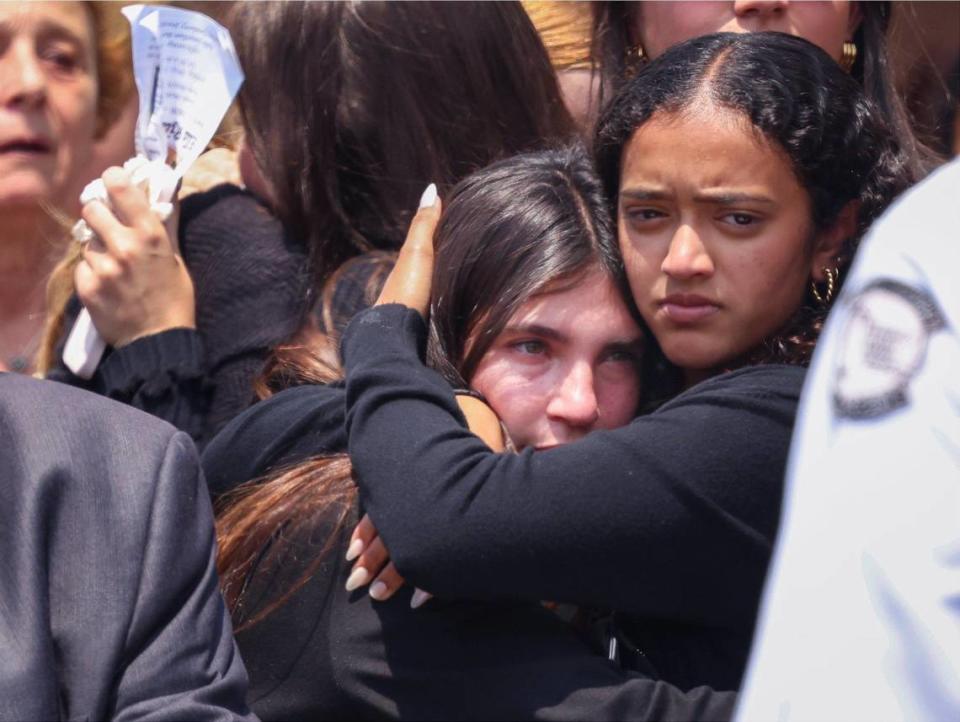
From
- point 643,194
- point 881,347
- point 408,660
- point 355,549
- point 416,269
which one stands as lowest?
point 408,660

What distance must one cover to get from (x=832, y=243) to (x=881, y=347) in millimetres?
1175

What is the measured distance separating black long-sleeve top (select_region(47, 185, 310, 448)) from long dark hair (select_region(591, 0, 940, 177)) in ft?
2.06

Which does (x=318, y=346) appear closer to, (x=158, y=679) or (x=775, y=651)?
(x=158, y=679)

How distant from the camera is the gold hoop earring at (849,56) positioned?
2580 millimetres

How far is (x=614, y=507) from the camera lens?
176 centimetres

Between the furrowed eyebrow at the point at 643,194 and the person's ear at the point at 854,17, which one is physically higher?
the person's ear at the point at 854,17

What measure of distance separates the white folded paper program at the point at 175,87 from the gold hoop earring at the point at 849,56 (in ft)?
3.25

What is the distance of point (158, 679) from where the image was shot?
174 cm

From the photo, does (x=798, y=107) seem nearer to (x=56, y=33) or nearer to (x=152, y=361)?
(x=152, y=361)

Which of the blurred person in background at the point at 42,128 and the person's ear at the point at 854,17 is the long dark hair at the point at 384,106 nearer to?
the blurred person in background at the point at 42,128

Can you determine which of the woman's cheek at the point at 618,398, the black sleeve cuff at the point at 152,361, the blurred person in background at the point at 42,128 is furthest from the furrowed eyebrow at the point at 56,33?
the woman's cheek at the point at 618,398

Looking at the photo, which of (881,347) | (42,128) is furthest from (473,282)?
(881,347)

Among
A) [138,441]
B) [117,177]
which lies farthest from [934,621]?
[117,177]

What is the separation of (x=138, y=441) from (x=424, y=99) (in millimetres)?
1068
